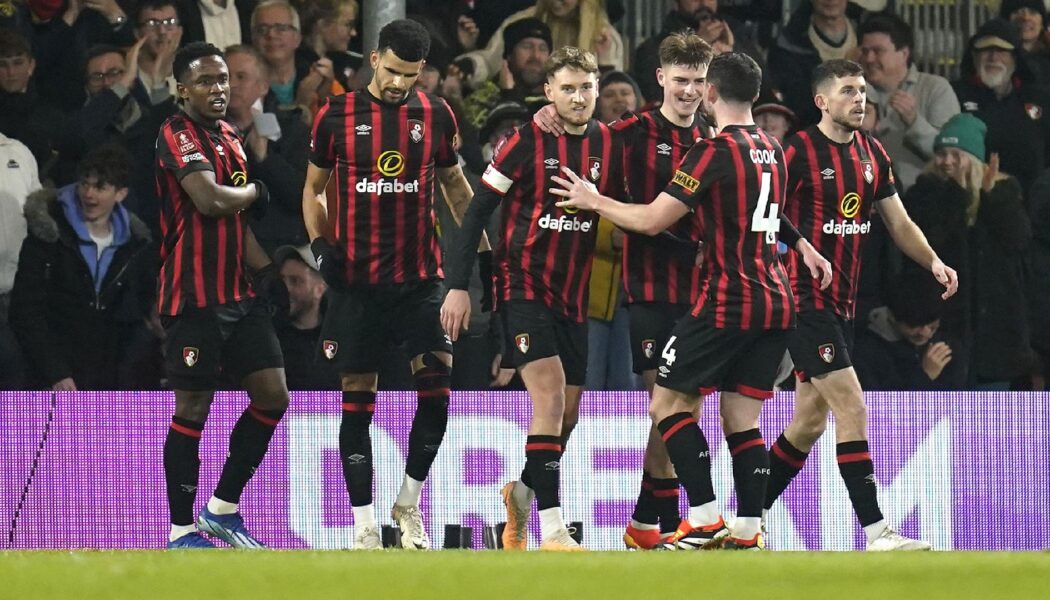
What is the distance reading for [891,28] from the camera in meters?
10.4

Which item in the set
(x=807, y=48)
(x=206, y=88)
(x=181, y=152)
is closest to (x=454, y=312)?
(x=181, y=152)

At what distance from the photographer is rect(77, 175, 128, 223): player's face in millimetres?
9109

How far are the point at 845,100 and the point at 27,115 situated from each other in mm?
4607

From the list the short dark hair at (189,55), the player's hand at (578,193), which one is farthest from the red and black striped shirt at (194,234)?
the player's hand at (578,193)

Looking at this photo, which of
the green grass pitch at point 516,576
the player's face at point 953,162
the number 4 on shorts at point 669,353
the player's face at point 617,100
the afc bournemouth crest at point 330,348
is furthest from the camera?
the player's face at point 953,162

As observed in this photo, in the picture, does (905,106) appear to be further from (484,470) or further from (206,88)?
(206,88)

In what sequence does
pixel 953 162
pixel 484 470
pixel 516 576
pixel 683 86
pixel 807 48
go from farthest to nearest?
pixel 807 48, pixel 953 162, pixel 484 470, pixel 683 86, pixel 516 576

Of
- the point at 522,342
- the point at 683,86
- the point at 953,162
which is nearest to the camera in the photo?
the point at 522,342

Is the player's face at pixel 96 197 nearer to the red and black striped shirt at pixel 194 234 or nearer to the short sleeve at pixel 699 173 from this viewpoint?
the red and black striped shirt at pixel 194 234

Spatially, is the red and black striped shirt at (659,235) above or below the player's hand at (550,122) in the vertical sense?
below

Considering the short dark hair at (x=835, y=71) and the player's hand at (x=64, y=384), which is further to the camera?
the player's hand at (x=64, y=384)

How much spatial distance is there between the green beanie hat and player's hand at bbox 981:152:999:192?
7 cm

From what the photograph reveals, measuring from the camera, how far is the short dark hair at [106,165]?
912 cm

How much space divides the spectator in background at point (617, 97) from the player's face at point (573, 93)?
2144mm
